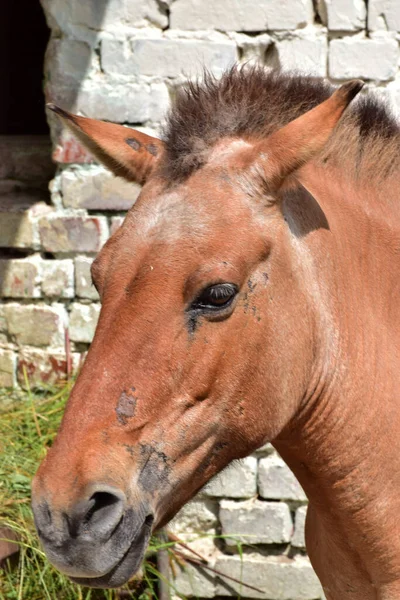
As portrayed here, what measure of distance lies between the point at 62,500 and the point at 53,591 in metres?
1.52

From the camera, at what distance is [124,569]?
5.39 feet

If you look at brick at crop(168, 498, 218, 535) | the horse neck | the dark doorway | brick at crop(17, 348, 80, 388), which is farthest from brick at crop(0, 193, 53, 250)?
the dark doorway

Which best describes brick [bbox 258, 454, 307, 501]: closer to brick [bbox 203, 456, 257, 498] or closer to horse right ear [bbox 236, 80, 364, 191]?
brick [bbox 203, 456, 257, 498]

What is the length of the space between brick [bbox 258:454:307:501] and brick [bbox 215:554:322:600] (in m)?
0.30

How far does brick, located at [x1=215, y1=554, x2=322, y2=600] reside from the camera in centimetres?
342

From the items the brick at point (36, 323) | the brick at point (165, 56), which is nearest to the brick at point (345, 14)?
the brick at point (165, 56)

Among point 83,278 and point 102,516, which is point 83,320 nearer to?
point 83,278

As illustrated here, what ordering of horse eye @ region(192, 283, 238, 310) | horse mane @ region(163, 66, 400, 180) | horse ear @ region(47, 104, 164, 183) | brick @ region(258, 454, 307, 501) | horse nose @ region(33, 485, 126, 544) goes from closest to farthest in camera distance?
horse nose @ region(33, 485, 126, 544), horse eye @ region(192, 283, 238, 310), horse mane @ region(163, 66, 400, 180), horse ear @ region(47, 104, 164, 183), brick @ region(258, 454, 307, 501)

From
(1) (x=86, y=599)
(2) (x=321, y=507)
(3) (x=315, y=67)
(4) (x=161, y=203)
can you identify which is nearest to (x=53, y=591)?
(1) (x=86, y=599)

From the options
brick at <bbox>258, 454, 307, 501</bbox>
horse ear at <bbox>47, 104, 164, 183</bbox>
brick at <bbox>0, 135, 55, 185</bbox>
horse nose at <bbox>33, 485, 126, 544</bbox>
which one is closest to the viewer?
→ horse nose at <bbox>33, 485, 126, 544</bbox>

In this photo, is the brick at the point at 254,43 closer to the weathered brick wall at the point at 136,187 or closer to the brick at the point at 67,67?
the weathered brick wall at the point at 136,187

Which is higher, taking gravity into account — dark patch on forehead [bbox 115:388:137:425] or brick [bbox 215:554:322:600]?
dark patch on forehead [bbox 115:388:137:425]

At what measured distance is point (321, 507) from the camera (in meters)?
2.07

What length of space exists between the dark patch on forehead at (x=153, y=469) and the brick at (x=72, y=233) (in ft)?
5.89
